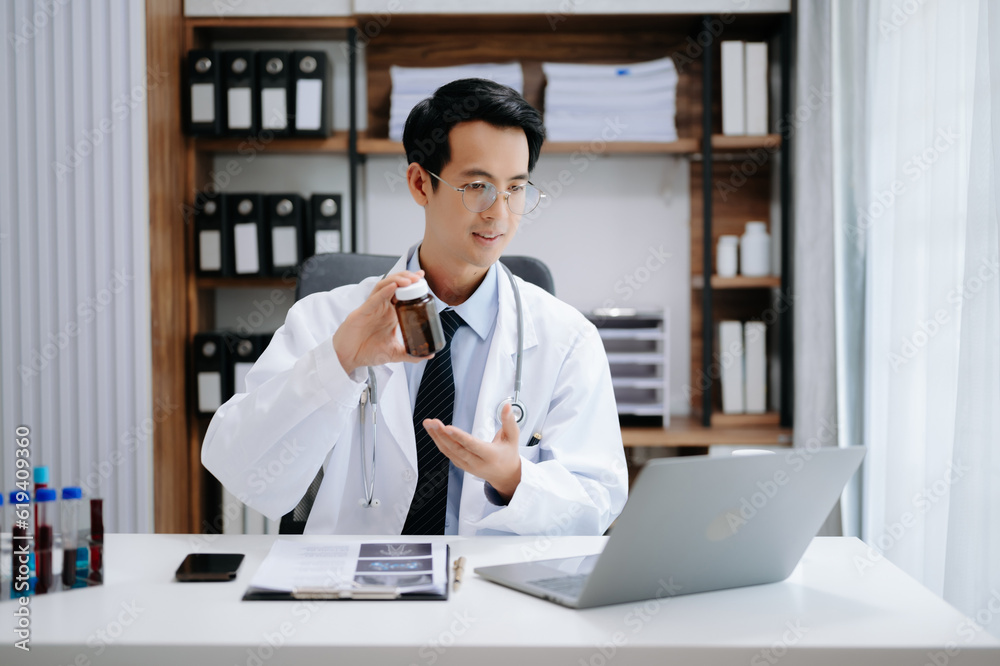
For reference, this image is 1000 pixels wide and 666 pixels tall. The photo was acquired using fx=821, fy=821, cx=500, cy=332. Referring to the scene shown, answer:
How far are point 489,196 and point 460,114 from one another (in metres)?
0.16

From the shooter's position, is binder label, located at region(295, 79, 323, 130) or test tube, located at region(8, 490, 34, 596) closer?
test tube, located at region(8, 490, 34, 596)

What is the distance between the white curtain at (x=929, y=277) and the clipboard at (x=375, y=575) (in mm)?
584

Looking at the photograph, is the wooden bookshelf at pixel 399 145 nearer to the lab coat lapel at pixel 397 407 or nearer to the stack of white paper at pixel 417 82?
Result: the stack of white paper at pixel 417 82

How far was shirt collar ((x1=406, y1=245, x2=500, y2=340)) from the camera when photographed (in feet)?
5.02

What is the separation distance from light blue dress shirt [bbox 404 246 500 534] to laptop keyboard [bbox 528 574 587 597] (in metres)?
0.52

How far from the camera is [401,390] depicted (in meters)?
1.46

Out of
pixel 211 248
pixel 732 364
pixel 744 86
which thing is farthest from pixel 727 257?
pixel 211 248

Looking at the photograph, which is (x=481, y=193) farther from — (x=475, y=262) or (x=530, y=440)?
(x=530, y=440)

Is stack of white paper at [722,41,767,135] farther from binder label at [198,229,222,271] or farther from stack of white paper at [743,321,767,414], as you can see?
binder label at [198,229,222,271]

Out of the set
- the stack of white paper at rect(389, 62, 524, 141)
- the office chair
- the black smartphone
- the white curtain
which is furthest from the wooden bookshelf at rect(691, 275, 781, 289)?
the black smartphone

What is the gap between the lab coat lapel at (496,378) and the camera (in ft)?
4.52

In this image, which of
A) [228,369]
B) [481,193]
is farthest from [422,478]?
[228,369]

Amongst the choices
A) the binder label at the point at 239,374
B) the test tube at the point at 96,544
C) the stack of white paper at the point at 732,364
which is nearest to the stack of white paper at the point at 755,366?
the stack of white paper at the point at 732,364

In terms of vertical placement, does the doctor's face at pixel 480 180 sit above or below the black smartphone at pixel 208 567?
above
